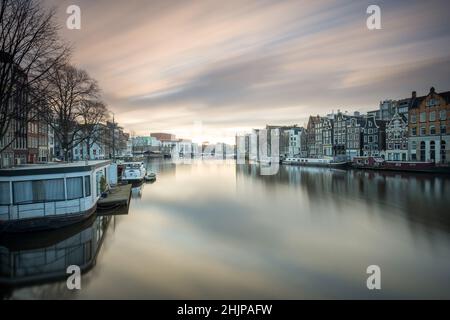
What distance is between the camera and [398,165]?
59.8 metres

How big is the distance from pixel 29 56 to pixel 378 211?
2988 centimetres

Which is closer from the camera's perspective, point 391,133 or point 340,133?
point 391,133

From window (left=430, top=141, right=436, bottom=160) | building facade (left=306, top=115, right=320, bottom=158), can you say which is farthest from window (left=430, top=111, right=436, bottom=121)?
building facade (left=306, top=115, right=320, bottom=158)

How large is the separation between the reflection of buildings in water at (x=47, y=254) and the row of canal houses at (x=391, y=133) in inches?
2616

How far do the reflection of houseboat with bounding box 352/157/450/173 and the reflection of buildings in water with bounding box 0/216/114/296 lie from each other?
58169mm

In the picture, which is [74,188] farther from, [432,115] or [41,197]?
[432,115]

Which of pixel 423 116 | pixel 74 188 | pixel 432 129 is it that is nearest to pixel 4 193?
pixel 74 188

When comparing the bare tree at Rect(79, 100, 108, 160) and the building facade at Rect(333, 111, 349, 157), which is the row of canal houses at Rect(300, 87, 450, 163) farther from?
the bare tree at Rect(79, 100, 108, 160)

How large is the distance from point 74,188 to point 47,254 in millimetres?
5310

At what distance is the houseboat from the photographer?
1652 cm

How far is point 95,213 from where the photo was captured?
22438 mm

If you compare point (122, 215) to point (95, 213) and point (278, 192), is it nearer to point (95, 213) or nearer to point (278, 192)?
point (95, 213)

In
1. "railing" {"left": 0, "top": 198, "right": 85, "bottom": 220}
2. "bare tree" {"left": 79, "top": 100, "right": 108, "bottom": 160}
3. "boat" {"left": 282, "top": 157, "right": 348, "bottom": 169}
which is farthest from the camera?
"boat" {"left": 282, "top": 157, "right": 348, "bottom": 169}

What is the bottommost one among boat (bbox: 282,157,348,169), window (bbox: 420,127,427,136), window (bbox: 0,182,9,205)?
boat (bbox: 282,157,348,169)
